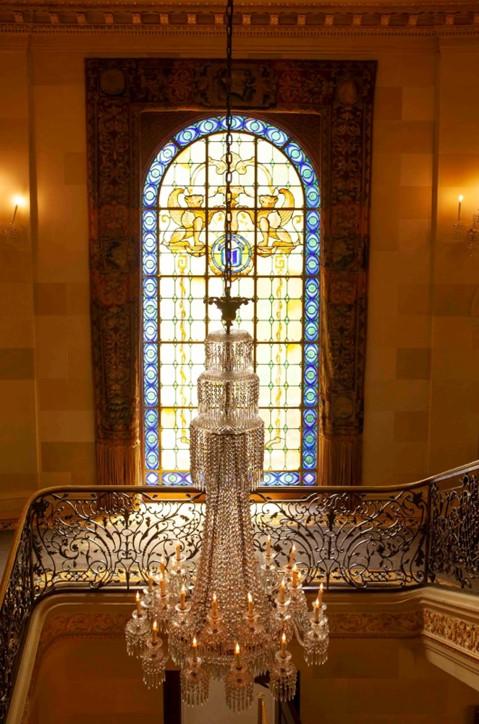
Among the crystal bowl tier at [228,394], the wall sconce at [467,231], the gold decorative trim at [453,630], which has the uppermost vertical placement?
the wall sconce at [467,231]

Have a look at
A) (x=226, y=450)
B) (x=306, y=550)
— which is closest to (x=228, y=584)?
(x=226, y=450)

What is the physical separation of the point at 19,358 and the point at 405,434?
3774 millimetres

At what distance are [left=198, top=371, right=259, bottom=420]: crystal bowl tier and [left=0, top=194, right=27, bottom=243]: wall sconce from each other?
157 inches

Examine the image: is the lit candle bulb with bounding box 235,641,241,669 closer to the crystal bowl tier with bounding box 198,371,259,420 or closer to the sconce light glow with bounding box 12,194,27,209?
the crystal bowl tier with bounding box 198,371,259,420

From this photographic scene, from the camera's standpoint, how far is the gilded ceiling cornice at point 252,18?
6836 mm

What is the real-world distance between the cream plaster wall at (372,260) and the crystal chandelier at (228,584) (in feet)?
12.1

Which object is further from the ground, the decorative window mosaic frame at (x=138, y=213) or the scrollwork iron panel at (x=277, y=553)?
the decorative window mosaic frame at (x=138, y=213)

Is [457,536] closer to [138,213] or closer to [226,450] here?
[226,450]

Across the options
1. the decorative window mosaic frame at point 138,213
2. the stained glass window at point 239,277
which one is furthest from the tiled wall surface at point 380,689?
the stained glass window at point 239,277

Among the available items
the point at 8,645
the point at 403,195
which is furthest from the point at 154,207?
the point at 8,645

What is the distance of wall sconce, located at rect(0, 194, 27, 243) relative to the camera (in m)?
7.18

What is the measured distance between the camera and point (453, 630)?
5.59 m

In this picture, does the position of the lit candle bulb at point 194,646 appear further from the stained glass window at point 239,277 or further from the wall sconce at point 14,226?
the wall sconce at point 14,226

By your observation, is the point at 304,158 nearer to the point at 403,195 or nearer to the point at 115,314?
the point at 403,195
